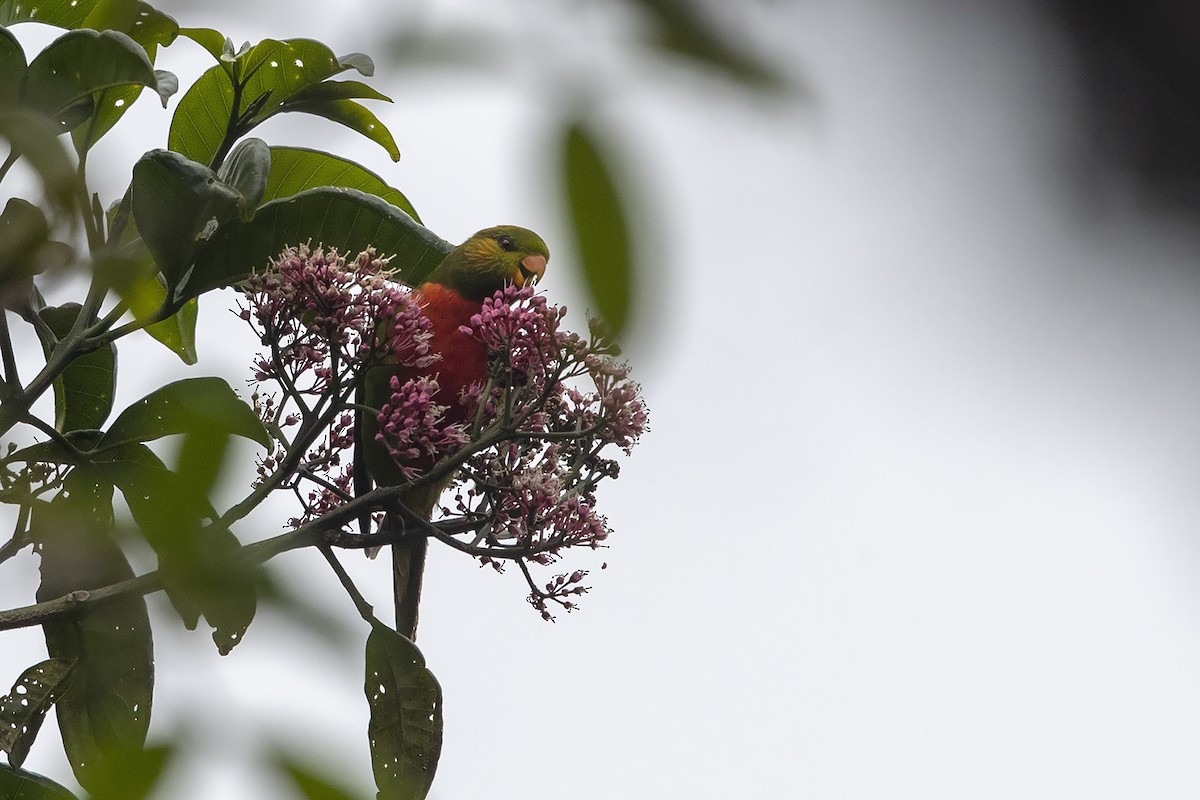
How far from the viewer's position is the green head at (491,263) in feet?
9.87

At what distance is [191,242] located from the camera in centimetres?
189

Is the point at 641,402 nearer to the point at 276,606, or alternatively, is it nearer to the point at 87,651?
the point at 87,651

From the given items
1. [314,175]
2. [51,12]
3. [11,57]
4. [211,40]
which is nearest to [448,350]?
[314,175]

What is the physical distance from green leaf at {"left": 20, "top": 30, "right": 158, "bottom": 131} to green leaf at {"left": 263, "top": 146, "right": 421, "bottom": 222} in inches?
15.8

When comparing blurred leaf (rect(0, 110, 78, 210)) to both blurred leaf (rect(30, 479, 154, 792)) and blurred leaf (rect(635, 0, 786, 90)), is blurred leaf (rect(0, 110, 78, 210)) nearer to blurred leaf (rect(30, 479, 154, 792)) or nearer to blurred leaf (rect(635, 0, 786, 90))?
blurred leaf (rect(635, 0, 786, 90))

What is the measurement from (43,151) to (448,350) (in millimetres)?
2109

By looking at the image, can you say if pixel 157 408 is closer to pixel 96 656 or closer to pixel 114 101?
pixel 96 656

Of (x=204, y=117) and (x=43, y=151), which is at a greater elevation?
(x=204, y=117)

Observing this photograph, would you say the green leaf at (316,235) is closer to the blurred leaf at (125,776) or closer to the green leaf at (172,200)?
the green leaf at (172,200)

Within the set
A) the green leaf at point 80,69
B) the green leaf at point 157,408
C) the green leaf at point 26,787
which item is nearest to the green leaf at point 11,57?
the green leaf at point 80,69

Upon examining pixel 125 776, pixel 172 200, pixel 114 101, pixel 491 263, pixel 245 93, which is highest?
pixel 491 263

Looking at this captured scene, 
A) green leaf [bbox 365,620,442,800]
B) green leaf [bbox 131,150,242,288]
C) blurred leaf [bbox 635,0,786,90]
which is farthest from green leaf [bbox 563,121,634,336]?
→ green leaf [bbox 365,620,442,800]

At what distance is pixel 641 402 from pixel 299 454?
1.91 ft

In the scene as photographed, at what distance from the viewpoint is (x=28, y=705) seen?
1978mm
